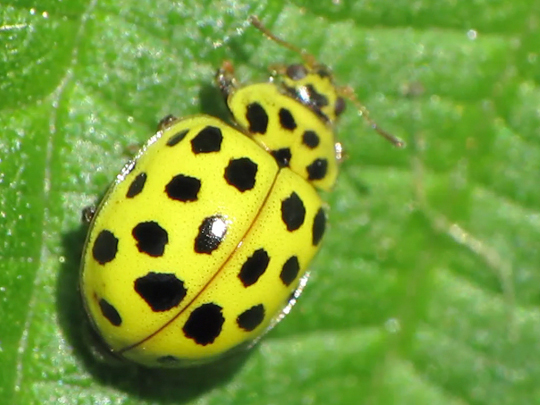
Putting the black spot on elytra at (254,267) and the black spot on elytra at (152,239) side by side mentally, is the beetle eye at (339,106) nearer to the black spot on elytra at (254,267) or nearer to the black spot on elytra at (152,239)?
the black spot on elytra at (254,267)

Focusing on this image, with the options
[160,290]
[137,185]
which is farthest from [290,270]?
[137,185]

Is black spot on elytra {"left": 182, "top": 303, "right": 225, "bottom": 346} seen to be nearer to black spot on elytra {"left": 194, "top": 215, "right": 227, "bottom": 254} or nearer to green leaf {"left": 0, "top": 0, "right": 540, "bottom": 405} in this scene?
black spot on elytra {"left": 194, "top": 215, "right": 227, "bottom": 254}

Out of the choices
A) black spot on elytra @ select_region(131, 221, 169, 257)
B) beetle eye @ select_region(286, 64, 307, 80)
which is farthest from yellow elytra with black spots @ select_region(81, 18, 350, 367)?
beetle eye @ select_region(286, 64, 307, 80)

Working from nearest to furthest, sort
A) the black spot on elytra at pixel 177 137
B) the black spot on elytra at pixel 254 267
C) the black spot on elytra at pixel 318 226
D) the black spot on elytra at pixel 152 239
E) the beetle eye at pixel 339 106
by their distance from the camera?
1. the black spot on elytra at pixel 152 239
2. the black spot on elytra at pixel 254 267
3. the black spot on elytra at pixel 177 137
4. the black spot on elytra at pixel 318 226
5. the beetle eye at pixel 339 106

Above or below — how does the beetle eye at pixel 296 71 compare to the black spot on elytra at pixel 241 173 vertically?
above

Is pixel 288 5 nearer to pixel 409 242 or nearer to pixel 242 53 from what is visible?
pixel 242 53

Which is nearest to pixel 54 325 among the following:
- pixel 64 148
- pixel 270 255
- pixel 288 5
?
pixel 64 148

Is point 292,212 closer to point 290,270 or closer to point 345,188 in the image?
point 290,270

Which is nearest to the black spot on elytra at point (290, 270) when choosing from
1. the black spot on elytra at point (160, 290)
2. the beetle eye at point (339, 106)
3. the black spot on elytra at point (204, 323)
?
the black spot on elytra at point (204, 323)
